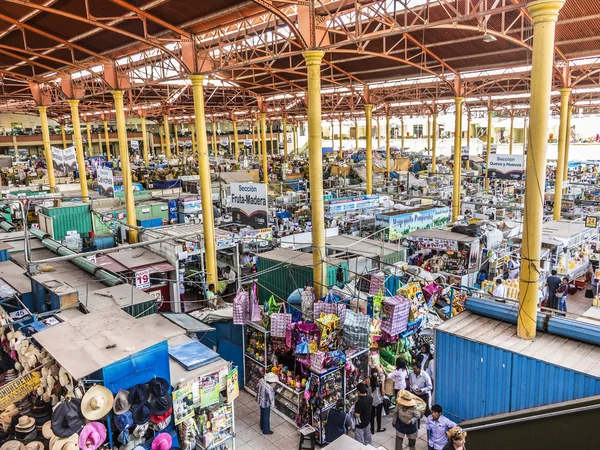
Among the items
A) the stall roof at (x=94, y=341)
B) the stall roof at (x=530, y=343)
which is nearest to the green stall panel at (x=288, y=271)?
the stall roof at (x=530, y=343)

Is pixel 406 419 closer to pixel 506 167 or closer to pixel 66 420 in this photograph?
pixel 66 420

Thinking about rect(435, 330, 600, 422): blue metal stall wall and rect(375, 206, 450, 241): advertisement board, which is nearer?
rect(435, 330, 600, 422): blue metal stall wall

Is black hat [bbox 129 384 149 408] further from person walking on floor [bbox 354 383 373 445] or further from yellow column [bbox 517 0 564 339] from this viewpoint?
yellow column [bbox 517 0 564 339]

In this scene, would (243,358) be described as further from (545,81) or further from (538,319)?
(545,81)

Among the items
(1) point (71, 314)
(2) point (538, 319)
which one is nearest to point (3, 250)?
(1) point (71, 314)

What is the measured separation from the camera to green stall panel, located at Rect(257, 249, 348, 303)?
12.1 metres

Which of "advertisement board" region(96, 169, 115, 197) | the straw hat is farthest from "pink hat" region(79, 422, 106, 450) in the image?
"advertisement board" region(96, 169, 115, 197)

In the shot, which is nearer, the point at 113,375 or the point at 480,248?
the point at 113,375

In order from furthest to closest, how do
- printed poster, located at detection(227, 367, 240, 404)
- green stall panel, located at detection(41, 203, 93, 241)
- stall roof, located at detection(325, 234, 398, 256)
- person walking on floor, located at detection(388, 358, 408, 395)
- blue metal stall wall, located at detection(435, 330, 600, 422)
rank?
green stall panel, located at detection(41, 203, 93, 241)
stall roof, located at detection(325, 234, 398, 256)
person walking on floor, located at detection(388, 358, 408, 395)
printed poster, located at detection(227, 367, 240, 404)
blue metal stall wall, located at detection(435, 330, 600, 422)

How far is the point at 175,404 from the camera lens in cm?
648

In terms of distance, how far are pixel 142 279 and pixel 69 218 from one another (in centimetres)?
631

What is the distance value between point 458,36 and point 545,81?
10.5 metres

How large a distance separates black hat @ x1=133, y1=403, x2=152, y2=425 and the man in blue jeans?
9.44 ft

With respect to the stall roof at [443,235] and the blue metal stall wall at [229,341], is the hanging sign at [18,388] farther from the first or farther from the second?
the stall roof at [443,235]
